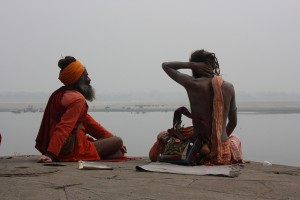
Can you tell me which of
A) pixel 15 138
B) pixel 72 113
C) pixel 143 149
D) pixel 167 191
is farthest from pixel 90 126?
pixel 15 138

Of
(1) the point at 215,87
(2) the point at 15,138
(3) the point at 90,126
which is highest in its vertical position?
(1) the point at 215,87

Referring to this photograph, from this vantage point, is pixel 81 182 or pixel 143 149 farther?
pixel 143 149

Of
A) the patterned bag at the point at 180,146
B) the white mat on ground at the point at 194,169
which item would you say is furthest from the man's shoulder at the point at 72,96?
the white mat on ground at the point at 194,169

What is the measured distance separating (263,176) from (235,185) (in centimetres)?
80

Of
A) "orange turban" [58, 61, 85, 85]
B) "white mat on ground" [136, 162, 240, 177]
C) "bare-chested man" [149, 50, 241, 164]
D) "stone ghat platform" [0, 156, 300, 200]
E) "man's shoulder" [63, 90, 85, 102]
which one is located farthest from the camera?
"orange turban" [58, 61, 85, 85]

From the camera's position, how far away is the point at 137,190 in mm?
3699

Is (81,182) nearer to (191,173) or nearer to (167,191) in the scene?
(167,191)

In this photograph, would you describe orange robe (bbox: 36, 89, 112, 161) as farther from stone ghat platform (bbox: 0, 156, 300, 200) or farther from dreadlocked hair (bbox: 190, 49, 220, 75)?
dreadlocked hair (bbox: 190, 49, 220, 75)

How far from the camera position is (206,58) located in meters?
5.54

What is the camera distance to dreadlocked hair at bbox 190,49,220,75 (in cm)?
553

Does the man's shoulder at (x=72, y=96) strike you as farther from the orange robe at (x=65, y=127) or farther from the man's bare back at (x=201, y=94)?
the man's bare back at (x=201, y=94)

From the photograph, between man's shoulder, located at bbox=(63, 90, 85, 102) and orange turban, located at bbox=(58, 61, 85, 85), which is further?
orange turban, located at bbox=(58, 61, 85, 85)

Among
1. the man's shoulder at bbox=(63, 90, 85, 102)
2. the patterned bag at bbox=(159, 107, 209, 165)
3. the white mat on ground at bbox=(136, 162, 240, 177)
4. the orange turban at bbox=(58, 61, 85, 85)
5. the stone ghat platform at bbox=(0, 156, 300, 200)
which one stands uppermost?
the orange turban at bbox=(58, 61, 85, 85)

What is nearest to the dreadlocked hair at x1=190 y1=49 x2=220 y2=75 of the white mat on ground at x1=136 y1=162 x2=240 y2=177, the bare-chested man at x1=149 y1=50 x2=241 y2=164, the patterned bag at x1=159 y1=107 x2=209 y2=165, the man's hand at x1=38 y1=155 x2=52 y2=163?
the bare-chested man at x1=149 y1=50 x2=241 y2=164
